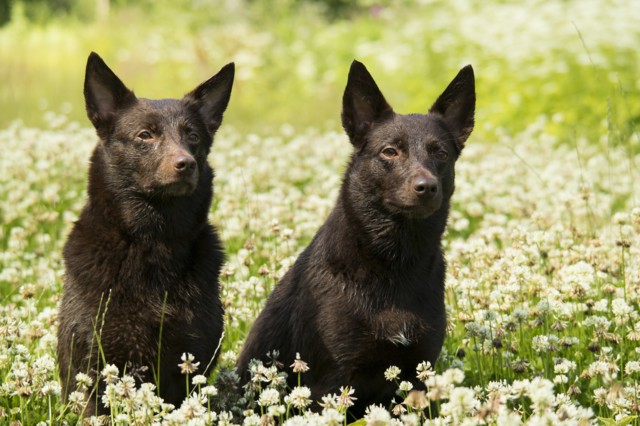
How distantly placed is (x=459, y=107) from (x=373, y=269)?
46.0 inches

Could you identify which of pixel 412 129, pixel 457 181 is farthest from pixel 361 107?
pixel 457 181

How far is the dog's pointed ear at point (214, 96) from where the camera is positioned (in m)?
5.09

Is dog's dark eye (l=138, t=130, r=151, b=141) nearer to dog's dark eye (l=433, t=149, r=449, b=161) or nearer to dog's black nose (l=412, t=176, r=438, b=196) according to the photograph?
dog's black nose (l=412, t=176, r=438, b=196)

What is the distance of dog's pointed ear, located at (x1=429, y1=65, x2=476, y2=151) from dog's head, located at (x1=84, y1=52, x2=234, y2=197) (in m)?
1.38

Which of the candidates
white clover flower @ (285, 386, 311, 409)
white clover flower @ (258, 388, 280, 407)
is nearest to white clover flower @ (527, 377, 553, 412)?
white clover flower @ (285, 386, 311, 409)

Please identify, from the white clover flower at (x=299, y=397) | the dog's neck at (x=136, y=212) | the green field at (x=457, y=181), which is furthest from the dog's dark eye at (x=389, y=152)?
the white clover flower at (x=299, y=397)

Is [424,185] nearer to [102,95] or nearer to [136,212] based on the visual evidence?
[136,212]

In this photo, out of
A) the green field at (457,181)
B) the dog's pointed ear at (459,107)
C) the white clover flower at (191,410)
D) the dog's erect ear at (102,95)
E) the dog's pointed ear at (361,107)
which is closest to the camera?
the white clover flower at (191,410)

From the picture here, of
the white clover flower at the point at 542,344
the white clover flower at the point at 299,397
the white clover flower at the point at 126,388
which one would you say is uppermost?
the white clover flower at the point at 126,388

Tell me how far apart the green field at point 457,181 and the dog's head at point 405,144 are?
743 millimetres

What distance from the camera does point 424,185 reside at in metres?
4.42

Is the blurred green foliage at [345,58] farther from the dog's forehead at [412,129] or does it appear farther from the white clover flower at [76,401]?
the white clover flower at [76,401]

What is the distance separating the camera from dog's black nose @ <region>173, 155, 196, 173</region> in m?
4.39

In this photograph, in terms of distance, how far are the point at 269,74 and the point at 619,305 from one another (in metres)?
13.6
